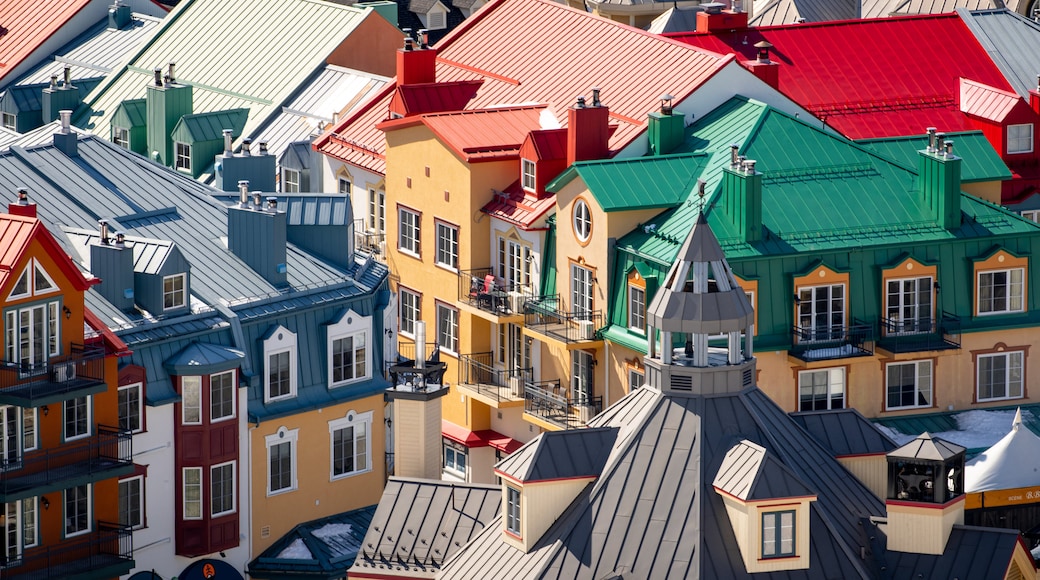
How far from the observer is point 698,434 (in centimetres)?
9244

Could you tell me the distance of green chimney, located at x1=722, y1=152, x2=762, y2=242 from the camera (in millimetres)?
117875

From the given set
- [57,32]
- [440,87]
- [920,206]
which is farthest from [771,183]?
[57,32]

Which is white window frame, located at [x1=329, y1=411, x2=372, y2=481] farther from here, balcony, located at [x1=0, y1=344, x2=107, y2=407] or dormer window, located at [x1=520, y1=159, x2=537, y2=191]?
dormer window, located at [x1=520, y1=159, x2=537, y2=191]

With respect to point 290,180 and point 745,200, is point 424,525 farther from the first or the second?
point 290,180

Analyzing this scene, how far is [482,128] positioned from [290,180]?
1643cm

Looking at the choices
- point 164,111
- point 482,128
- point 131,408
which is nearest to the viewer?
point 131,408

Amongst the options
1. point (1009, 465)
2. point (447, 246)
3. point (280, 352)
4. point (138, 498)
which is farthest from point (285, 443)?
point (1009, 465)

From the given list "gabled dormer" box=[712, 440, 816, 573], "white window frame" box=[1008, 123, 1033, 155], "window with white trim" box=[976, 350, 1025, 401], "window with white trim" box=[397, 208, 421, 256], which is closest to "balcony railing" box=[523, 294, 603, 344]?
"window with white trim" box=[397, 208, 421, 256]

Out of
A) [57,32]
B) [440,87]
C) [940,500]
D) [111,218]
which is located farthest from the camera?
[57,32]

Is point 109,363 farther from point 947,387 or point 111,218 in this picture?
point 947,387

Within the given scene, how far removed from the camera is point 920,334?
120688 mm

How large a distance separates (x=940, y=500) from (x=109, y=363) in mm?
31386

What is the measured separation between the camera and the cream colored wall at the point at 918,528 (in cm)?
9150

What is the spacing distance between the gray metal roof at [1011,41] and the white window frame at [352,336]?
38.9 metres
